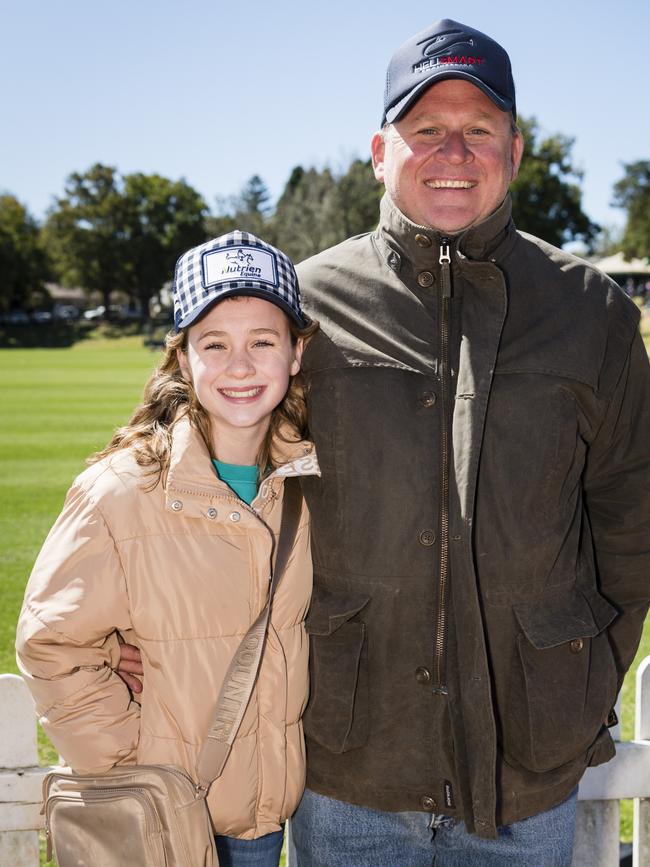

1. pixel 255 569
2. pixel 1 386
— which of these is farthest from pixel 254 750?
pixel 1 386

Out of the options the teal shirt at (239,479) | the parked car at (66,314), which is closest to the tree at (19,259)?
the parked car at (66,314)

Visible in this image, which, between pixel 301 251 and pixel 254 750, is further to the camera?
pixel 301 251

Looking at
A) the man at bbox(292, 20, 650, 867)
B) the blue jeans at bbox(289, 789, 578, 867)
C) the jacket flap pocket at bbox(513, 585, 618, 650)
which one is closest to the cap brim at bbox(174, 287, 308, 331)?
the man at bbox(292, 20, 650, 867)

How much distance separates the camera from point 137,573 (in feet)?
7.68

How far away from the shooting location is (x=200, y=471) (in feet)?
7.95

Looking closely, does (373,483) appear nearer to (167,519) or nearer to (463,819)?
(167,519)

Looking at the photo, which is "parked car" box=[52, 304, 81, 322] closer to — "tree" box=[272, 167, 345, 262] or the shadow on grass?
the shadow on grass

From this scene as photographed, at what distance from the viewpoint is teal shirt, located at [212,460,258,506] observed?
103 inches

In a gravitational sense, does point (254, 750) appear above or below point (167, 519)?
below

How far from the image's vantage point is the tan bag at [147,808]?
2244 millimetres

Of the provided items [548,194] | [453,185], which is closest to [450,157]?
[453,185]

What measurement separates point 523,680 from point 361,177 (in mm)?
70189

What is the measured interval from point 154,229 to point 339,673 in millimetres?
83282

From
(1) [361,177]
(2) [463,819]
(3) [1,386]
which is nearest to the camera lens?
(2) [463,819]
